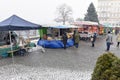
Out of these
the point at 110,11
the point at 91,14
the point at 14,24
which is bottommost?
the point at 14,24

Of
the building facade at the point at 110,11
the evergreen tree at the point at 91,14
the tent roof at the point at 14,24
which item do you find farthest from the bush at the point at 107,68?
the building facade at the point at 110,11

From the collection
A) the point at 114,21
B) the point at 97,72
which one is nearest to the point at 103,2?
the point at 114,21

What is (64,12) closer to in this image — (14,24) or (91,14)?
(91,14)

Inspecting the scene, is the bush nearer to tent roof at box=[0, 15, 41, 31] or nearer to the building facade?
tent roof at box=[0, 15, 41, 31]

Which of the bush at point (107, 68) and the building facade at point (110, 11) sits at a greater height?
the building facade at point (110, 11)

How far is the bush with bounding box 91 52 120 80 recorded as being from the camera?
13.7ft

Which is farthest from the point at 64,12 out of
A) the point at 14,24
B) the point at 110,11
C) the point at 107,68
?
the point at 107,68

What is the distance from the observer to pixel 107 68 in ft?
15.0

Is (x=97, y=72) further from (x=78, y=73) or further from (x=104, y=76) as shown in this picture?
(x=78, y=73)

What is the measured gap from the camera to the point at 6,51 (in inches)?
496

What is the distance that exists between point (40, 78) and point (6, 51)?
5.68 m

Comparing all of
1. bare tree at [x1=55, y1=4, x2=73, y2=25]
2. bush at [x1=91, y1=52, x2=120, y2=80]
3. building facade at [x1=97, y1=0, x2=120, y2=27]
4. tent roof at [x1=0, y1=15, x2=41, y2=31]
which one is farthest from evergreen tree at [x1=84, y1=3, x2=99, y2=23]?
bush at [x1=91, y1=52, x2=120, y2=80]

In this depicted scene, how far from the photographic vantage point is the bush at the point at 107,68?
13.7 ft

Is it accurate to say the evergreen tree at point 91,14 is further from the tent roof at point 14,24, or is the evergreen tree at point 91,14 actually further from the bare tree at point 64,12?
the tent roof at point 14,24
